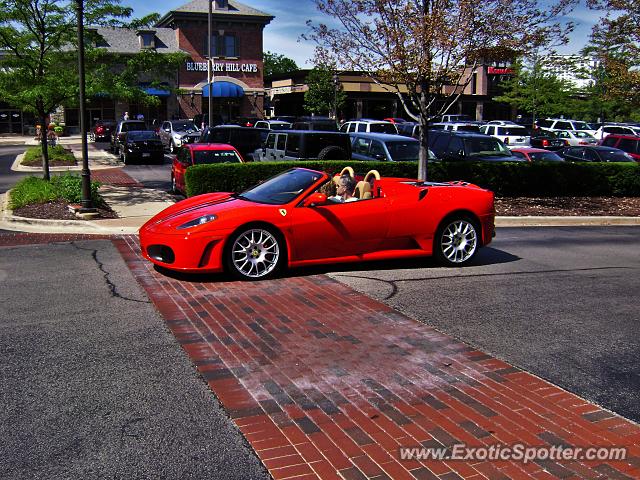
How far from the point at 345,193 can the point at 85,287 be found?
3589 millimetres

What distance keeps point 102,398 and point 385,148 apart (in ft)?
46.0

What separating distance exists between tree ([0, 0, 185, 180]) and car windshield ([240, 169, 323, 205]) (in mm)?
8912

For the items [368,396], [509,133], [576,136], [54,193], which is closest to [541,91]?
[576,136]

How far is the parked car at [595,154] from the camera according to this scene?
21656 mm

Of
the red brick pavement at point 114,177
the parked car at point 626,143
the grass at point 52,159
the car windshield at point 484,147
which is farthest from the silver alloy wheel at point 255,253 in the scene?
the grass at point 52,159

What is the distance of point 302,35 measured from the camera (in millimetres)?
16078

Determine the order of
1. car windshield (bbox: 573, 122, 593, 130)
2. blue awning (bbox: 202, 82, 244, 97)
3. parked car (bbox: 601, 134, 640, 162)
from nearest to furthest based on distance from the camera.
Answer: parked car (bbox: 601, 134, 640, 162) < car windshield (bbox: 573, 122, 593, 130) < blue awning (bbox: 202, 82, 244, 97)

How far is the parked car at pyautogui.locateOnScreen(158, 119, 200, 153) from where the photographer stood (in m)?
32.6

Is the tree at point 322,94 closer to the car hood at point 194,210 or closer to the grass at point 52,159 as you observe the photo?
the grass at point 52,159

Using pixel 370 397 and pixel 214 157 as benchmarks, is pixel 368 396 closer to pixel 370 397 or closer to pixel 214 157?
pixel 370 397

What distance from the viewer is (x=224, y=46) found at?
55.2 m

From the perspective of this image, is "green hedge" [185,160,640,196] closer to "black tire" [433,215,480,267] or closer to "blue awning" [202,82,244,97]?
"black tire" [433,215,480,267]

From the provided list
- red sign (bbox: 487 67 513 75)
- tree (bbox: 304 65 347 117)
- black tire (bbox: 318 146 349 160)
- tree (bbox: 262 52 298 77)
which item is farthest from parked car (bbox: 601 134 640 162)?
tree (bbox: 262 52 298 77)

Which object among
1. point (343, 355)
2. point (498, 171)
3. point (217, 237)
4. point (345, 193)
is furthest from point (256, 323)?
point (498, 171)
